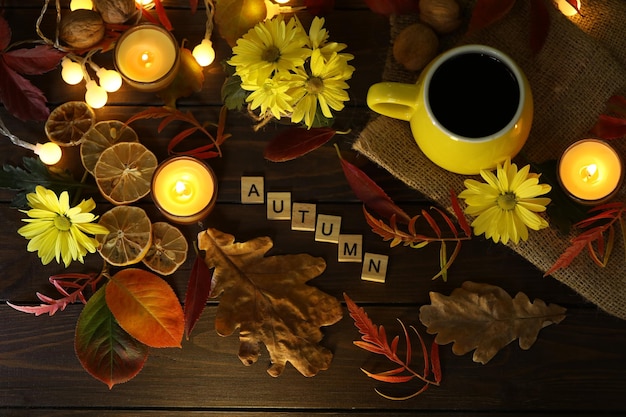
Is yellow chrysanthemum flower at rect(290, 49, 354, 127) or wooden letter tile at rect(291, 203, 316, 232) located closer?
yellow chrysanthemum flower at rect(290, 49, 354, 127)

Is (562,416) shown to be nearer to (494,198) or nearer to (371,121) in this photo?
(494,198)

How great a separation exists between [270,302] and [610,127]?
0.49m

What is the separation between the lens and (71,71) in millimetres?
931

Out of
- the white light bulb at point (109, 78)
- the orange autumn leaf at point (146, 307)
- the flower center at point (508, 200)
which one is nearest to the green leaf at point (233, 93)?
the white light bulb at point (109, 78)

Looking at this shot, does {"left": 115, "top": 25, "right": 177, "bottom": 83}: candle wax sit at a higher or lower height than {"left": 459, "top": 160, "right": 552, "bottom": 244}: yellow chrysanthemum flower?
higher

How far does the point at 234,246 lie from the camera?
919 millimetres

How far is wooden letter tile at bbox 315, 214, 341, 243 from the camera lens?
36.5 inches

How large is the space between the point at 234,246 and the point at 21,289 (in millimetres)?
301

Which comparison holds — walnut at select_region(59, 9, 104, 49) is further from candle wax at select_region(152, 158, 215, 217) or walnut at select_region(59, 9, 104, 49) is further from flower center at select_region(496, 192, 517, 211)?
flower center at select_region(496, 192, 517, 211)

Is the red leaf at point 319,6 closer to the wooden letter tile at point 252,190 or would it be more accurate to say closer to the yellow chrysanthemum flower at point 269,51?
the yellow chrysanthemum flower at point 269,51

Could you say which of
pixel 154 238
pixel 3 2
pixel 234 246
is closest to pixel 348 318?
pixel 234 246

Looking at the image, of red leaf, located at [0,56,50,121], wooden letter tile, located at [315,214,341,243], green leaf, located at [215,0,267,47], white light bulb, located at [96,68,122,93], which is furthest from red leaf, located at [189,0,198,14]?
wooden letter tile, located at [315,214,341,243]

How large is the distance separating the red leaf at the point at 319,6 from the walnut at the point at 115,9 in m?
0.24

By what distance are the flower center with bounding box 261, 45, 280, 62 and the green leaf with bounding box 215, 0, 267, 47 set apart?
0.45 ft
